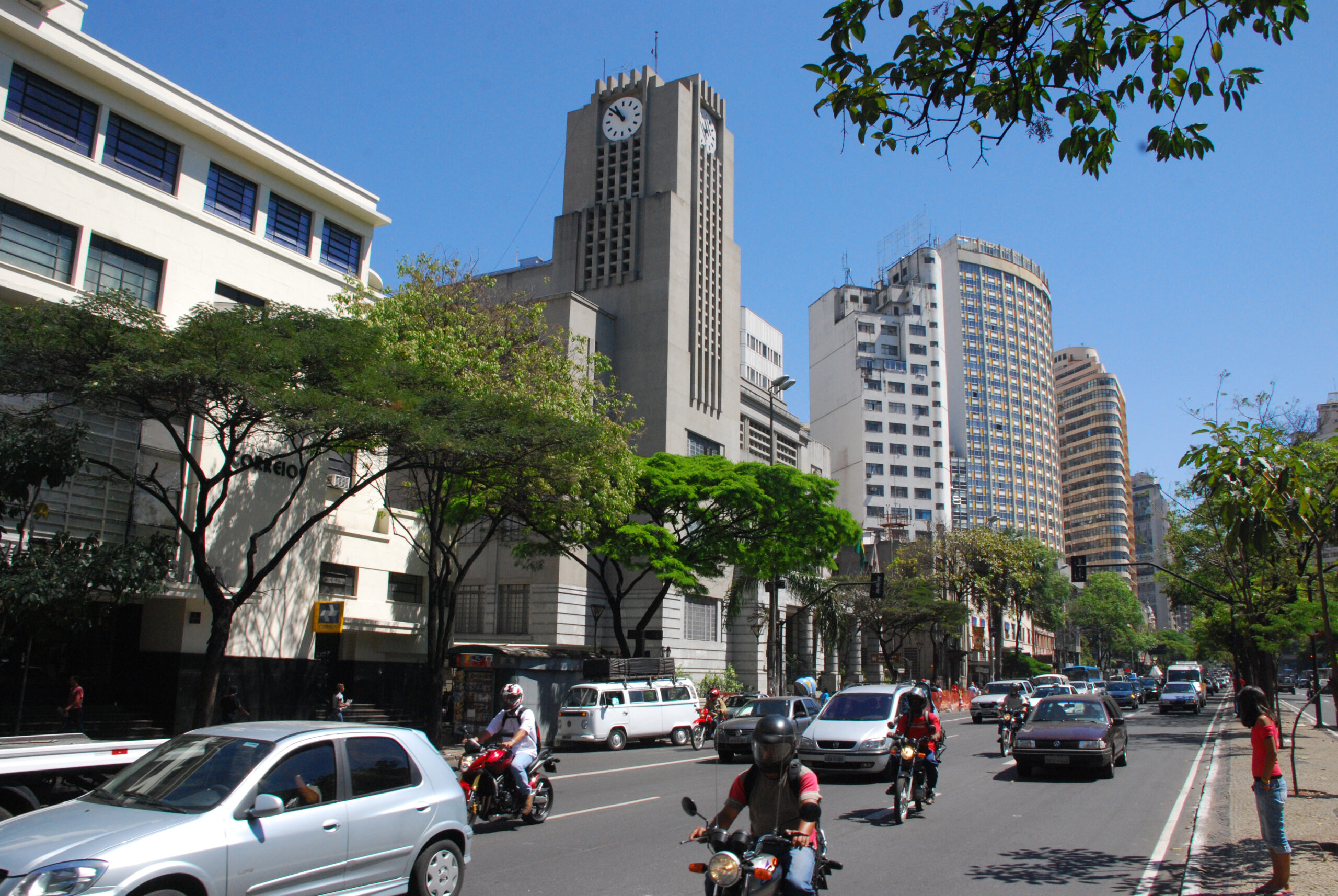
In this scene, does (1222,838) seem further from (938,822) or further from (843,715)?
(843,715)

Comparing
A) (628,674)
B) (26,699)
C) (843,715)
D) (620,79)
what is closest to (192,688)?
(26,699)

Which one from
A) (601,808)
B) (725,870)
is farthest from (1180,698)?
(725,870)

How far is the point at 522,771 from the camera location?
10734 millimetres

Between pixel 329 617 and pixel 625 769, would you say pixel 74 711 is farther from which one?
pixel 625 769

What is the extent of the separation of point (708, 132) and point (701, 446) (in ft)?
56.1

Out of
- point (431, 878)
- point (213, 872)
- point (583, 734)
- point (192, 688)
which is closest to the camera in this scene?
point (213, 872)

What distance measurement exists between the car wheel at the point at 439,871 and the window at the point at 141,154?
64.8 feet

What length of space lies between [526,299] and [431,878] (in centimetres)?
3157

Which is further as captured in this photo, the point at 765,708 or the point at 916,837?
the point at 765,708

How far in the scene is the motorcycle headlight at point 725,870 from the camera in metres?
4.69

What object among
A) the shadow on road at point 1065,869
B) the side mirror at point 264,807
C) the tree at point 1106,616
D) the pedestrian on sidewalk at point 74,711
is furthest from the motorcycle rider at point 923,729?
the tree at point 1106,616

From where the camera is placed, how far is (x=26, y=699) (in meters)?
18.6

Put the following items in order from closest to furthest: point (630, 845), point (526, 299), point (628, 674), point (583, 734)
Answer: point (630, 845) → point (583, 734) → point (628, 674) → point (526, 299)

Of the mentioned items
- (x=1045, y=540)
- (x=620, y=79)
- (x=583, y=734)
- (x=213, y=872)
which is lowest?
(x=583, y=734)
